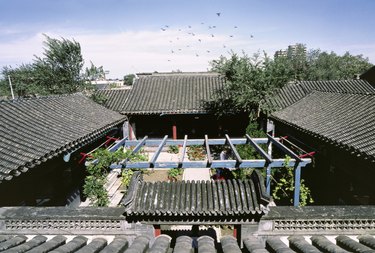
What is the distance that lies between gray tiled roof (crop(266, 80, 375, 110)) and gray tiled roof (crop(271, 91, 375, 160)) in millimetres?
2407

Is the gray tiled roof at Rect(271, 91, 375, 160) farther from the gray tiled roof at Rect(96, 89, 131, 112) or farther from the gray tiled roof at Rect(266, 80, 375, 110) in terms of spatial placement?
the gray tiled roof at Rect(96, 89, 131, 112)

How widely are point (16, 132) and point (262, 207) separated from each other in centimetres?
779

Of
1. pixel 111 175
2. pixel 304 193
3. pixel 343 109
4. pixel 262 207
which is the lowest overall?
pixel 111 175

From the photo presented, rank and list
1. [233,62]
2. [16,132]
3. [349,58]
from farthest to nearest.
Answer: [349,58]
[233,62]
[16,132]

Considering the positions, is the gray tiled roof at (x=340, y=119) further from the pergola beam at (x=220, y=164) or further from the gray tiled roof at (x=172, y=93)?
the gray tiled roof at (x=172, y=93)

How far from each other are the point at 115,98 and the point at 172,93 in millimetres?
4866

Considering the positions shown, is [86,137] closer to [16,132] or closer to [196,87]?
[16,132]

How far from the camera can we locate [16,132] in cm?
796

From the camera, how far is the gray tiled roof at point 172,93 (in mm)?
19297

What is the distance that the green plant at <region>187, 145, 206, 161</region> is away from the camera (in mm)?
17505

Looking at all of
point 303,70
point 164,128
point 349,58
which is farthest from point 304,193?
point 349,58

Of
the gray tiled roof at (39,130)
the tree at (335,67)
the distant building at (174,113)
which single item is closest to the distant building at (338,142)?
the distant building at (174,113)

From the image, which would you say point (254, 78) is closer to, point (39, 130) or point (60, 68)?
point (39, 130)

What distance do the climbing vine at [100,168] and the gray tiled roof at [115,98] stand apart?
1032 centimetres
